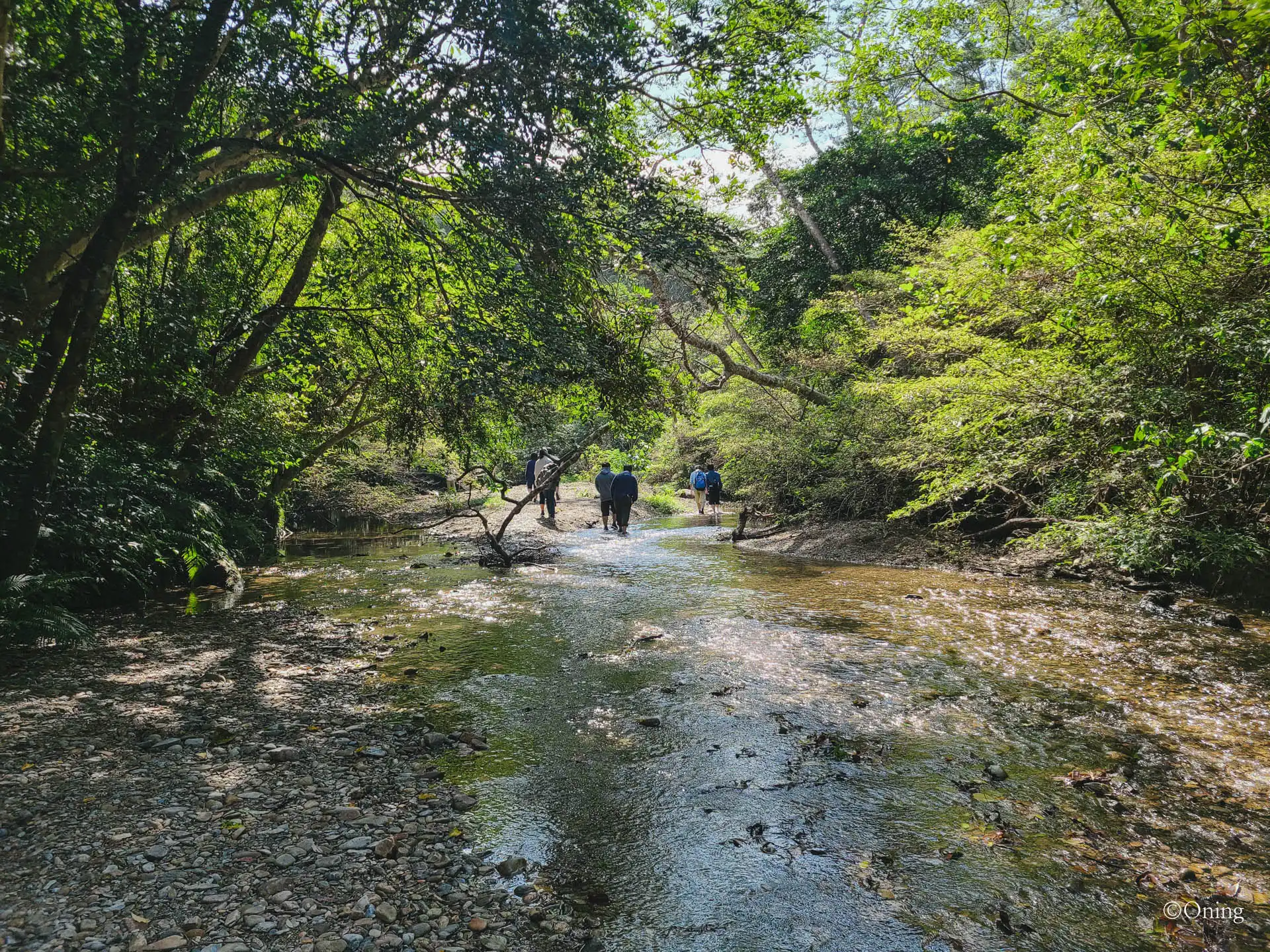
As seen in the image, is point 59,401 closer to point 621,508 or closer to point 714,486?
point 621,508

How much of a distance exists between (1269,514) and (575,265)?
10.8m

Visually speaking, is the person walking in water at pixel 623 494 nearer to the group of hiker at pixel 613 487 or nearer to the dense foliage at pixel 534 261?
the group of hiker at pixel 613 487

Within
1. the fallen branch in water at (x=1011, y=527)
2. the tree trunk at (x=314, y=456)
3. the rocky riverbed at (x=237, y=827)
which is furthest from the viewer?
the tree trunk at (x=314, y=456)

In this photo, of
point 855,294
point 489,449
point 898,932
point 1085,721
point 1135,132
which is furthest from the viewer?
point 855,294

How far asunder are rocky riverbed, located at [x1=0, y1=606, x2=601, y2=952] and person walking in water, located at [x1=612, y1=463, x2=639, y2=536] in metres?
14.8

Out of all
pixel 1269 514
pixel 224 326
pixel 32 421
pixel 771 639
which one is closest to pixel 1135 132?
pixel 1269 514

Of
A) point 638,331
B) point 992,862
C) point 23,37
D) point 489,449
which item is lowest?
point 992,862

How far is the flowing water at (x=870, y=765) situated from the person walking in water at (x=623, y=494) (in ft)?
35.3

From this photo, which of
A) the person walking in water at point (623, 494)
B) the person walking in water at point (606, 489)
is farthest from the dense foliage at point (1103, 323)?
the person walking in water at point (606, 489)

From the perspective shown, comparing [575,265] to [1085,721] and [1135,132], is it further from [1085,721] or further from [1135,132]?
[1085,721]

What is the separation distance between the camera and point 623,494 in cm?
2144

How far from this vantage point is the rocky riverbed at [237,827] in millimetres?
3203

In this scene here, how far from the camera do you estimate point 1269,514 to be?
9.35 metres

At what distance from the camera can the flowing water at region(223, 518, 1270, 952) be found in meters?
3.58
